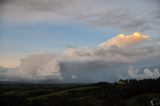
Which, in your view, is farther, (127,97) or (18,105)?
(127,97)

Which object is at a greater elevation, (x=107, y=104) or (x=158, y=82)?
(x=158, y=82)

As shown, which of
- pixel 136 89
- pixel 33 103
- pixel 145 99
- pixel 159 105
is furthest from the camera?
pixel 136 89

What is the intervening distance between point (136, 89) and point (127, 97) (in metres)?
3.78

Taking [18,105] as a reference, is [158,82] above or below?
above

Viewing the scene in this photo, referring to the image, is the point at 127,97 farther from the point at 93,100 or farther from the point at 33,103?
the point at 33,103

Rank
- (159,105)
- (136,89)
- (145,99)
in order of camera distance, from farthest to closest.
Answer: (136,89) → (145,99) → (159,105)

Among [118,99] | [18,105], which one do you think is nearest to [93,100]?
[118,99]

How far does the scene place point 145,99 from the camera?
6384 centimetres

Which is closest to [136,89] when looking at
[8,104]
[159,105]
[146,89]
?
[146,89]

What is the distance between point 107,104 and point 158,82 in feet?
49.9

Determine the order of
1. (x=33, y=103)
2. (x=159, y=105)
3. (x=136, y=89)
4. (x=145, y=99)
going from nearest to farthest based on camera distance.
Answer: (x=159, y=105) → (x=145, y=99) → (x=33, y=103) → (x=136, y=89)

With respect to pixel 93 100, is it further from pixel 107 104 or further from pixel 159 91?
pixel 159 91

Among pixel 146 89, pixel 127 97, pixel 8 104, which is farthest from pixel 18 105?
pixel 146 89

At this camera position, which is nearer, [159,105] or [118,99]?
[159,105]
